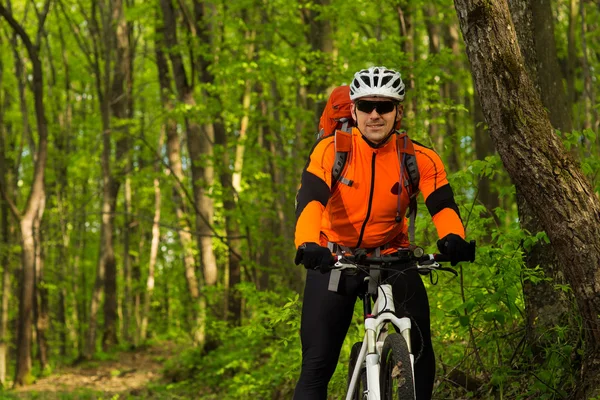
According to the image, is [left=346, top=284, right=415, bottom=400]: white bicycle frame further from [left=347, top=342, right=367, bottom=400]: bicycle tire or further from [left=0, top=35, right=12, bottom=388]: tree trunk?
[left=0, top=35, right=12, bottom=388]: tree trunk

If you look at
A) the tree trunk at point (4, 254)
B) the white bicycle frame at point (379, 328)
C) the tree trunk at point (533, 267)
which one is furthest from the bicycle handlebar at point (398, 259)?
the tree trunk at point (4, 254)

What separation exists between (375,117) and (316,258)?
0.97 meters

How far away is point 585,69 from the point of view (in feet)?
44.7

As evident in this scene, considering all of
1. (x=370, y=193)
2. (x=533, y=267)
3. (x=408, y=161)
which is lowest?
(x=533, y=267)

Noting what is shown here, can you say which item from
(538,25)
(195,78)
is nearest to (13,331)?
(195,78)

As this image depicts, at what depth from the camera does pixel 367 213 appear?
446 cm

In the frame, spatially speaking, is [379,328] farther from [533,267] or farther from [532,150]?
[533,267]

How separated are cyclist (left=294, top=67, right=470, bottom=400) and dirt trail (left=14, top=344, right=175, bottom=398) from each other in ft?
36.4

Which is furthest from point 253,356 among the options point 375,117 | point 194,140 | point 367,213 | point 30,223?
point 375,117

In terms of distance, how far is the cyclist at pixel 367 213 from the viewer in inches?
173

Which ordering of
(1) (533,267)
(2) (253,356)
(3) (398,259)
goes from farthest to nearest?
(2) (253,356)
(1) (533,267)
(3) (398,259)

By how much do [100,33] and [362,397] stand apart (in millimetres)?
22131

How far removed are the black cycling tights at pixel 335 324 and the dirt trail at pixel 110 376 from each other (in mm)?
11015

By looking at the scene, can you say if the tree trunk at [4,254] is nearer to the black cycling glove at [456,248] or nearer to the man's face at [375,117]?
the man's face at [375,117]
